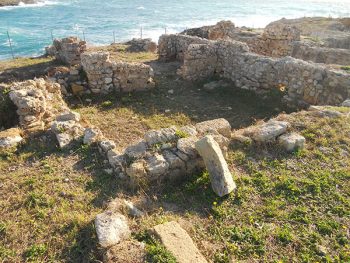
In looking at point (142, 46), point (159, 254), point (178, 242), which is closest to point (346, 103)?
point (178, 242)

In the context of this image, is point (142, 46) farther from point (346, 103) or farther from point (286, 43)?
point (346, 103)

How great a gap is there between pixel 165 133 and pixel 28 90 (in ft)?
15.8

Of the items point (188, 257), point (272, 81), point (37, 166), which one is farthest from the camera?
point (272, 81)

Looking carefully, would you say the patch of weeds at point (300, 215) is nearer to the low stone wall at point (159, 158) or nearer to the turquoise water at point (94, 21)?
the low stone wall at point (159, 158)

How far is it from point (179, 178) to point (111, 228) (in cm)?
219

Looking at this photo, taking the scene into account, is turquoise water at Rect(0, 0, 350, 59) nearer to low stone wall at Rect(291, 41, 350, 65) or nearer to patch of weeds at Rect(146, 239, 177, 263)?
low stone wall at Rect(291, 41, 350, 65)

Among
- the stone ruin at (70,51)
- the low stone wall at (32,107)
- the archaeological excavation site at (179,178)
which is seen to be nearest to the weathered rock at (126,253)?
the archaeological excavation site at (179,178)

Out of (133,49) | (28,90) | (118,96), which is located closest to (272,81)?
(118,96)

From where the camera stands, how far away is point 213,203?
19.9ft

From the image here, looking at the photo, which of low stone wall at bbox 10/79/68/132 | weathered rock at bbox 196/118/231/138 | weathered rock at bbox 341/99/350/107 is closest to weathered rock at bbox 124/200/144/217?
weathered rock at bbox 196/118/231/138

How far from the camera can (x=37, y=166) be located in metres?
6.97

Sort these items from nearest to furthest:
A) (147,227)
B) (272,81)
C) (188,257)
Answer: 1. (188,257)
2. (147,227)
3. (272,81)

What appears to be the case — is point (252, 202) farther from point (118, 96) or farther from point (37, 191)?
point (118, 96)

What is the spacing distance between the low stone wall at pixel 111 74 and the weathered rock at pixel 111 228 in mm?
8647
